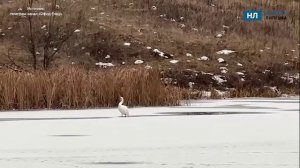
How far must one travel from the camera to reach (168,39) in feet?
89.0

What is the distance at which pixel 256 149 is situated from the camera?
21.3 feet

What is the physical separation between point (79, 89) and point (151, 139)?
15.8 ft

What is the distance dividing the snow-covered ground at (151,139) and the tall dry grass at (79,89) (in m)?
0.78

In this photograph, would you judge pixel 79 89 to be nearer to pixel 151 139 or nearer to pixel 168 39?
pixel 151 139

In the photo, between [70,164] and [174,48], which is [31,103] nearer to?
[70,164]

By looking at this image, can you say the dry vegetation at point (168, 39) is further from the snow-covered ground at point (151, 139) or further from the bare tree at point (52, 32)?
the snow-covered ground at point (151, 139)

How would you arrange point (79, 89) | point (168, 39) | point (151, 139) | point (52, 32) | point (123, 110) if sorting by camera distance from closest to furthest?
1. point (151, 139)
2. point (123, 110)
3. point (79, 89)
4. point (52, 32)
5. point (168, 39)

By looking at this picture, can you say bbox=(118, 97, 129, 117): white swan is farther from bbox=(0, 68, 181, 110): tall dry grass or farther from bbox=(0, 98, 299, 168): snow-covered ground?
bbox=(0, 68, 181, 110): tall dry grass

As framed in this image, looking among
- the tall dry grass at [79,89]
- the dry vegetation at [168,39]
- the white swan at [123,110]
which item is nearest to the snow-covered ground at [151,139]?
the white swan at [123,110]

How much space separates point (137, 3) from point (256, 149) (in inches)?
938

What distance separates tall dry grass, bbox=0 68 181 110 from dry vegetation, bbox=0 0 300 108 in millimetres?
8529

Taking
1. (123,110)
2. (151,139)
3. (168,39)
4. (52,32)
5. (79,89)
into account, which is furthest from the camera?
(168,39)

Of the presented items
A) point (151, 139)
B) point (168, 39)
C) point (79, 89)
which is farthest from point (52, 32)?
point (151, 139)

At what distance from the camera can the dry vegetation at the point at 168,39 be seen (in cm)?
2397
